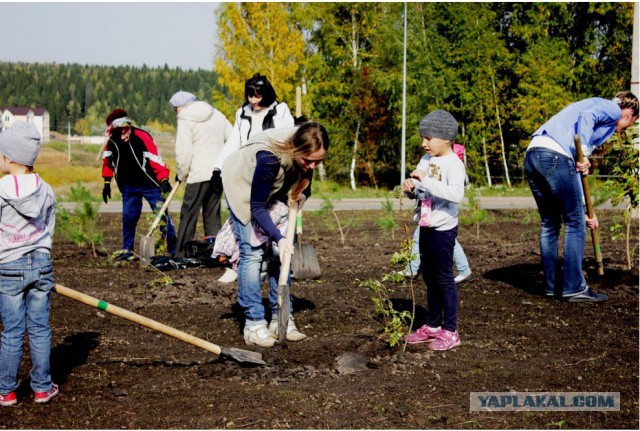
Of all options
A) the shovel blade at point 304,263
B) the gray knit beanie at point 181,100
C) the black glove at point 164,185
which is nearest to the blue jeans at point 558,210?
the shovel blade at point 304,263

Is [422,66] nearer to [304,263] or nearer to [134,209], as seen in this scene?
[134,209]

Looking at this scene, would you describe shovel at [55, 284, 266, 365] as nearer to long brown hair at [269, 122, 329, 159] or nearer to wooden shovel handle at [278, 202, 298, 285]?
wooden shovel handle at [278, 202, 298, 285]

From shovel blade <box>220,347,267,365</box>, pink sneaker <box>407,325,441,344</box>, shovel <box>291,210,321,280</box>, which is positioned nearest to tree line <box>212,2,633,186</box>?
shovel <box>291,210,321,280</box>

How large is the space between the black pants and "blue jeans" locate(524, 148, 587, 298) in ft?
10.8

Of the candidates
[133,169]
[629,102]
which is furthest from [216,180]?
[629,102]

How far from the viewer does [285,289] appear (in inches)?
188

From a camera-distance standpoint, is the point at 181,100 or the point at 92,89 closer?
the point at 181,100

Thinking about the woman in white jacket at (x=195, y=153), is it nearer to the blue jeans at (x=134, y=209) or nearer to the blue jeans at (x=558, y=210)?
the blue jeans at (x=134, y=209)

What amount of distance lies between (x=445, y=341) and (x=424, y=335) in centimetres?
22

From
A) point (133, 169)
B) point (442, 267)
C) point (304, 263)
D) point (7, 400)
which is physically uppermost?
point (133, 169)

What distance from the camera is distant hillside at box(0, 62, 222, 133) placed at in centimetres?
11888

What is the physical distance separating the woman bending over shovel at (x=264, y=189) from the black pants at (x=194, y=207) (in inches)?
118

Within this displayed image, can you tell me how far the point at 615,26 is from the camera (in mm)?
30312

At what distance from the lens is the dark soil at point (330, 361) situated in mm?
3711
